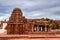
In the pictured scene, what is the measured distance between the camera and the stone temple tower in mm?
8078

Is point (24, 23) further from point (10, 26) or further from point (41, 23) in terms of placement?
point (41, 23)

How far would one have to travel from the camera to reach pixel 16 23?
8.09m

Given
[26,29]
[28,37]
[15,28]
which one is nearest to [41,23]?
[26,29]

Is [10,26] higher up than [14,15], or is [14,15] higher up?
[14,15]

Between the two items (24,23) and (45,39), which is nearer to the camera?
(45,39)

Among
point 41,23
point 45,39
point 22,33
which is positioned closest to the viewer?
point 45,39

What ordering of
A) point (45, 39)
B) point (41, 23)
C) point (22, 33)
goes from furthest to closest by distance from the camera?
1. point (41, 23)
2. point (22, 33)
3. point (45, 39)

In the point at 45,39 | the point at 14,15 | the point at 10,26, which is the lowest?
the point at 45,39

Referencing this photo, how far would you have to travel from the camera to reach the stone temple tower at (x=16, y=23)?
808cm

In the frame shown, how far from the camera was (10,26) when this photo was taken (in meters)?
8.16

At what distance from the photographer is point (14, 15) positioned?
815 cm

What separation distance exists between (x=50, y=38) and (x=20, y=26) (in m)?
1.76

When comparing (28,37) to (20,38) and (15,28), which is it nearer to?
(20,38)

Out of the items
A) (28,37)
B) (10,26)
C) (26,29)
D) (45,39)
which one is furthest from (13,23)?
(45,39)
